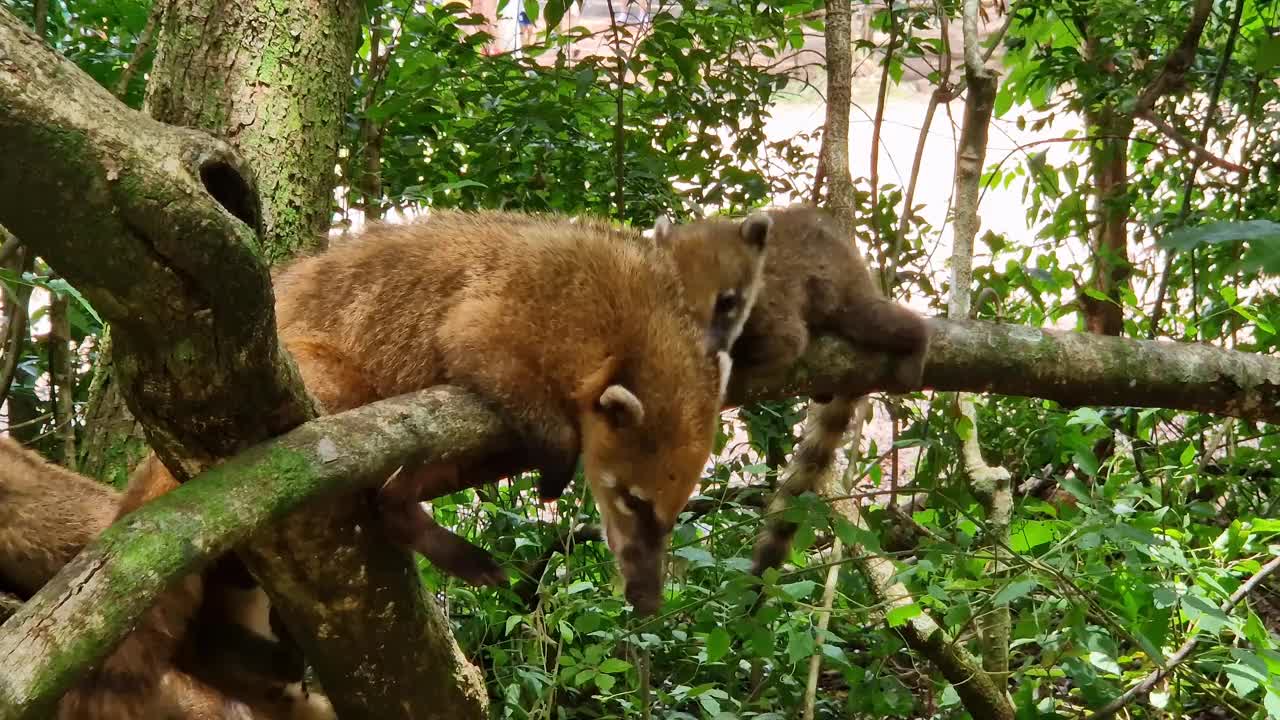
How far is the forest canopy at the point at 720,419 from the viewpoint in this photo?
5.04 feet

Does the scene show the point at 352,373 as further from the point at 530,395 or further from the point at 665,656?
the point at 665,656

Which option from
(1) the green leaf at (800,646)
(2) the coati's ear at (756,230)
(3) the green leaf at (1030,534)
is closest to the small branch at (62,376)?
(2) the coati's ear at (756,230)

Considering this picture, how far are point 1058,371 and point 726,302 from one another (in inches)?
43.4

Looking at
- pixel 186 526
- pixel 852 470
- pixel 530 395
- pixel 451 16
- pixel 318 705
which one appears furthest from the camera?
pixel 451 16

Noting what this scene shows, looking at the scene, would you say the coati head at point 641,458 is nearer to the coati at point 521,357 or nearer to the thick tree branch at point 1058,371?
the coati at point 521,357

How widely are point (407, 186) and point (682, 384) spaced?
2294 millimetres

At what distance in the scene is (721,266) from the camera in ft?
11.5

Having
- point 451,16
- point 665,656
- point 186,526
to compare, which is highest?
point 451,16

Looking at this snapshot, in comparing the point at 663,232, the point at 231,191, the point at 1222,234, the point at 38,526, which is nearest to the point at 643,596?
the point at 663,232

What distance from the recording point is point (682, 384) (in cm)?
274

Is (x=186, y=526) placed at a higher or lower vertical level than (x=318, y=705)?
higher

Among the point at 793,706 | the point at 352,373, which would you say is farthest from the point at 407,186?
the point at 793,706

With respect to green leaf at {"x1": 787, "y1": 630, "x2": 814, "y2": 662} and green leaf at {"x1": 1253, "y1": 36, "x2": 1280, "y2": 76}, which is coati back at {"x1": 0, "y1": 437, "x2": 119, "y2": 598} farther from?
green leaf at {"x1": 1253, "y1": 36, "x2": 1280, "y2": 76}

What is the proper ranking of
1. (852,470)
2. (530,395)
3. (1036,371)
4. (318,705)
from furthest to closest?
(852,470) → (1036,371) → (318,705) → (530,395)
